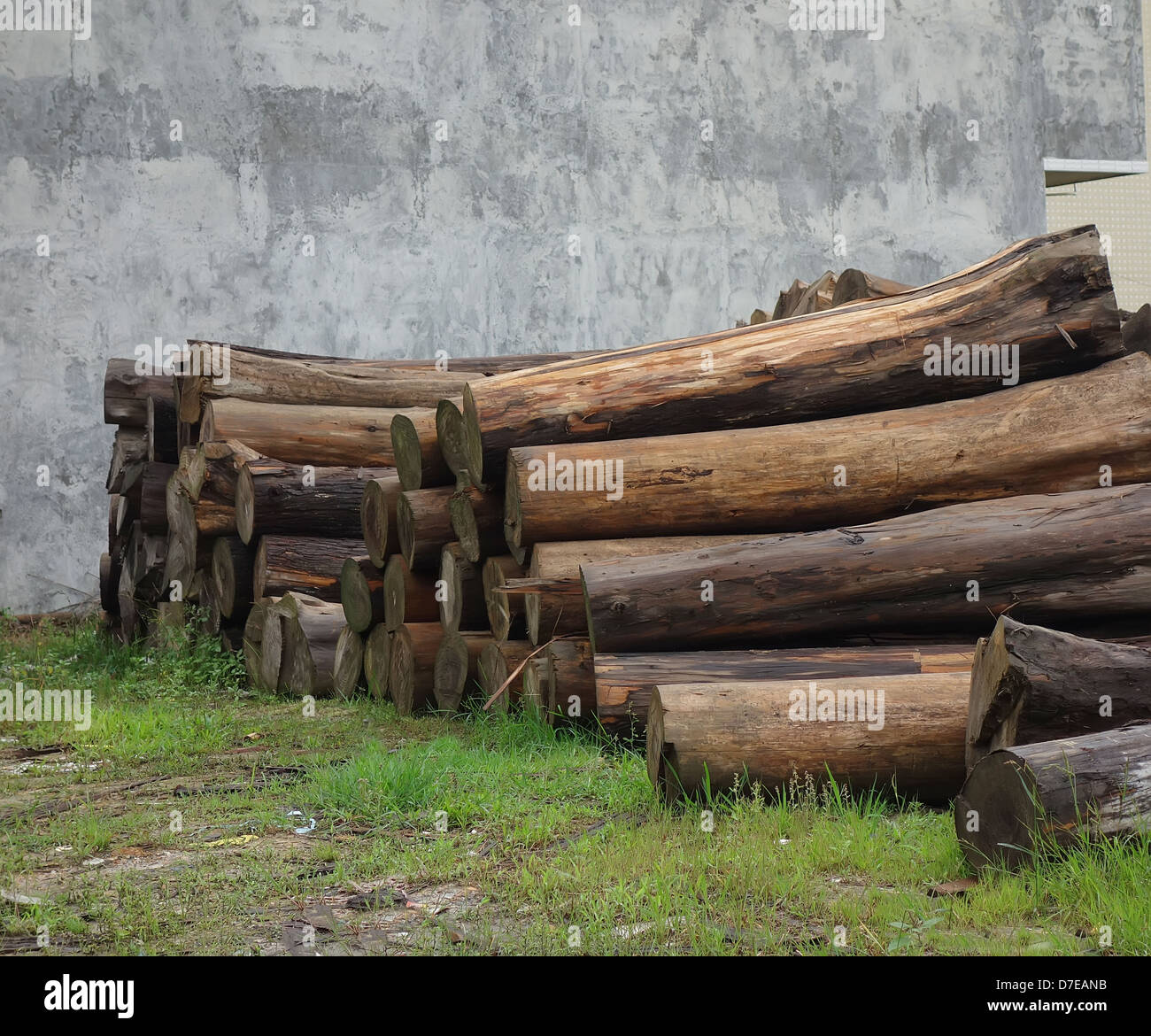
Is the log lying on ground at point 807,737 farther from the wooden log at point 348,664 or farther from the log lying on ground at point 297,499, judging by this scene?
the log lying on ground at point 297,499

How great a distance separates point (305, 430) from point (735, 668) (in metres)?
4.83

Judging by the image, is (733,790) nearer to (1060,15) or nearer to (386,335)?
(386,335)

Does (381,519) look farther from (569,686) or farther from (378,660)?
(569,686)

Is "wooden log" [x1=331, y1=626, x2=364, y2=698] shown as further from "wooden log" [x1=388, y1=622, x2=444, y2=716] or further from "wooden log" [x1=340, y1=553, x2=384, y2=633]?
"wooden log" [x1=388, y1=622, x2=444, y2=716]

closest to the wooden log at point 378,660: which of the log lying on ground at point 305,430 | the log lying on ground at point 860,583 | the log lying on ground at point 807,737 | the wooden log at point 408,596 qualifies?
the wooden log at point 408,596

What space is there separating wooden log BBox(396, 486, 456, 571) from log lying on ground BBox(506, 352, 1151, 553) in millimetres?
800

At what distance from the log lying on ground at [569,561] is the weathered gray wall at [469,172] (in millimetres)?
7767

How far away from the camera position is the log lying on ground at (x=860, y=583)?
5.26 meters

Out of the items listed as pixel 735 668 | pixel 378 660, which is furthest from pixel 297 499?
pixel 735 668

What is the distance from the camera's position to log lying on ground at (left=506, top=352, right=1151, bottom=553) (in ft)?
19.7

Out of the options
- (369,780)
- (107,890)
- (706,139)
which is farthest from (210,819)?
(706,139)

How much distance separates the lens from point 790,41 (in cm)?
1505

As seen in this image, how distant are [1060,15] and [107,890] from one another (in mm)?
16165

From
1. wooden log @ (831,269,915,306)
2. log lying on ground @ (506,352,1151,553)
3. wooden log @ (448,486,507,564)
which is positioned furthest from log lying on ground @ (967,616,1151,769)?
wooden log @ (831,269,915,306)
